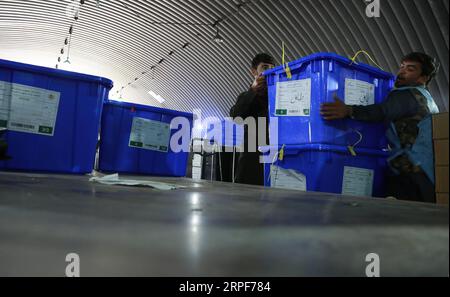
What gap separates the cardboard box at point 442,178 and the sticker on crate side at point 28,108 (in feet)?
7.67

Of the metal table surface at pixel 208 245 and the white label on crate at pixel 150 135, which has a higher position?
the white label on crate at pixel 150 135

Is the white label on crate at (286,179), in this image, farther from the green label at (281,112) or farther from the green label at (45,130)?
the green label at (45,130)

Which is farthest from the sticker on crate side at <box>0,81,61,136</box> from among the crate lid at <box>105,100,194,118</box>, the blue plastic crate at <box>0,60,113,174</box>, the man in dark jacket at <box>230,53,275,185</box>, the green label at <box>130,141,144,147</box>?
the man in dark jacket at <box>230,53,275,185</box>

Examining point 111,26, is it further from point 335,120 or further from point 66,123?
point 335,120

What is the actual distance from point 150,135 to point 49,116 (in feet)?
3.10

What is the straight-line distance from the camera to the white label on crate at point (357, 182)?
220 centimetres

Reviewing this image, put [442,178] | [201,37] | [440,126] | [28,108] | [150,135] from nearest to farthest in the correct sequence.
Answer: [442,178] → [440,126] → [28,108] → [150,135] → [201,37]

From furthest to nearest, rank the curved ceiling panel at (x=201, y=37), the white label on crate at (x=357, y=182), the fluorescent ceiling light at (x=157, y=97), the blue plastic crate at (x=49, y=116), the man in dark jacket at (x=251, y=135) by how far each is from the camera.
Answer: the fluorescent ceiling light at (x=157, y=97)
the curved ceiling panel at (x=201, y=37)
the man in dark jacket at (x=251, y=135)
the blue plastic crate at (x=49, y=116)
the white label on crate at (x=357, y=182)

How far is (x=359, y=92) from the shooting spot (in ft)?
7.42

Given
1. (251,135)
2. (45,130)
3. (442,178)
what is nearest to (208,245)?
(442,178)

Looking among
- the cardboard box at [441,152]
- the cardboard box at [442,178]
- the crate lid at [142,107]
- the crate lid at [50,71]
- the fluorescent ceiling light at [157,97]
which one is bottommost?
the cardboard box at [442,178]

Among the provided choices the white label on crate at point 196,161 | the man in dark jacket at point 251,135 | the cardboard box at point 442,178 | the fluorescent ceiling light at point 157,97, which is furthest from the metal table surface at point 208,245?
the fluorescent ceiling light at point 157,97

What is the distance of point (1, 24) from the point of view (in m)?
8.46

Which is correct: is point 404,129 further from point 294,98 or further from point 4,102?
point 4,102
